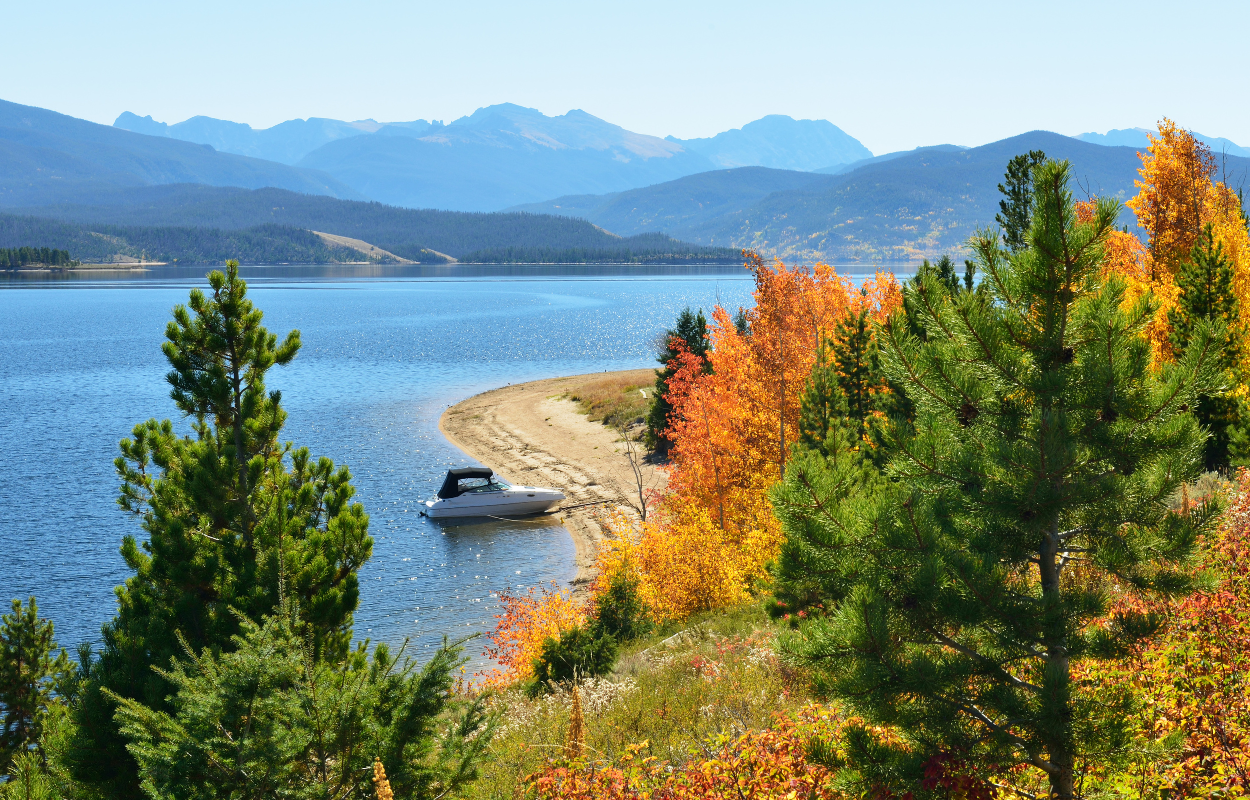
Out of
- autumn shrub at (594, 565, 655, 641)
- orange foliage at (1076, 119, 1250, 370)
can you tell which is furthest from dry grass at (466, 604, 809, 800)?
orange foliage at (1076, 119, 1250, 370)

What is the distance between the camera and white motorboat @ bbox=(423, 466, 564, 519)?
4094cm

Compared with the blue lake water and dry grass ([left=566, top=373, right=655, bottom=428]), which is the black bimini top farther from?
dry grass ([left=566, top=373, right=655, bottom=428])

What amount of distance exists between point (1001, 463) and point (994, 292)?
4.76 feet

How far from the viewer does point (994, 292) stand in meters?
6.36

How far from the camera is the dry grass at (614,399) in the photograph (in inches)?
2362

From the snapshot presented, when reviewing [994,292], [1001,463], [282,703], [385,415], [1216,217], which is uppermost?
[1216,217]

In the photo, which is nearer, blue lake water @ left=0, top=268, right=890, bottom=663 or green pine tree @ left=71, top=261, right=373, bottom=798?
green pine tree @ left=71, top=261, right=373, bottom=798

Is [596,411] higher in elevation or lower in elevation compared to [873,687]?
lower

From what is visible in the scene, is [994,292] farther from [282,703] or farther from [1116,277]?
[282,703]

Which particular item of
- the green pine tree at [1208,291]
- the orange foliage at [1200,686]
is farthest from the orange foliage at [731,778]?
the green pine tree at [1208,291]

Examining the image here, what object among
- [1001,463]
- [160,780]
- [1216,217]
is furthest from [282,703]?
[1216,217]

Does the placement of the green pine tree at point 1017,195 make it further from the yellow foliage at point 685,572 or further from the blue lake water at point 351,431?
the blue lake water at point 351,431

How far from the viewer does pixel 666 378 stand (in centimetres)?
4806

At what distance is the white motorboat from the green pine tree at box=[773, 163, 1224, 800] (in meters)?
36.2
